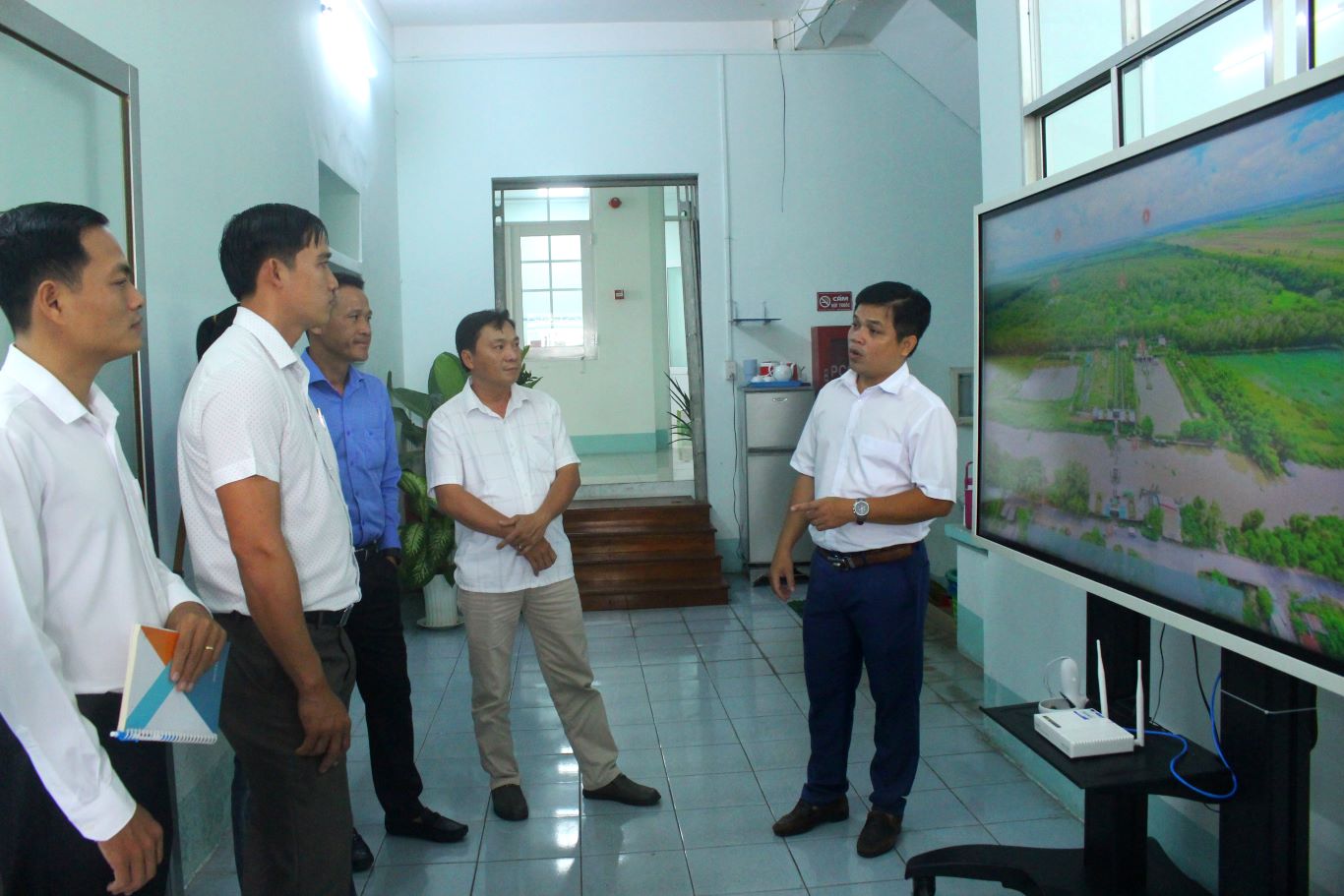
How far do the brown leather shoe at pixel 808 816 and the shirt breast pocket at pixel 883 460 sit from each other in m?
0.96

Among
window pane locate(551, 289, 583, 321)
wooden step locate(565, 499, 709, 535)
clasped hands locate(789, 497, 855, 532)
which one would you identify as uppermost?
window pane locate(551, 289, 583, 321)

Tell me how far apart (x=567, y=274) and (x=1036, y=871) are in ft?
27.8

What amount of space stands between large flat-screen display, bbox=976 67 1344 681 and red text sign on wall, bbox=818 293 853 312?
442 centimetres

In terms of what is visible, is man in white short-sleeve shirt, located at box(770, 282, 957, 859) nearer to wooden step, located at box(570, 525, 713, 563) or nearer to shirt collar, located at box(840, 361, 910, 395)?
shirt collar, located at box(840, 361, 910, 395)

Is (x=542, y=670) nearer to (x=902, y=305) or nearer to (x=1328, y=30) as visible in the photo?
(x=902, y=305)

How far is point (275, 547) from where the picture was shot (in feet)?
5.20

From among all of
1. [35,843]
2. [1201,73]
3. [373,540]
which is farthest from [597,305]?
[35,843]

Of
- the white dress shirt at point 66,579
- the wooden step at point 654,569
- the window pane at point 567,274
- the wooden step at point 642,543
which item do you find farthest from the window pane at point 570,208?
the white dress shirt at point 66,579

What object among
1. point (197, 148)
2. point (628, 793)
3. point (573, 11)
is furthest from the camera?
point (573, 11)

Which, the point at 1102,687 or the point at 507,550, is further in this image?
the point at 507,550

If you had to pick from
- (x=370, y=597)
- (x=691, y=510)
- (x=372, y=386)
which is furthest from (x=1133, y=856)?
(x=691, y=510)

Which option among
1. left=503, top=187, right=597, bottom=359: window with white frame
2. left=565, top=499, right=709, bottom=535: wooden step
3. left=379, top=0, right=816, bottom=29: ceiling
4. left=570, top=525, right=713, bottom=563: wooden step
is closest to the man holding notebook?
left=570, top=525, right=713, bottom=563: wooden step

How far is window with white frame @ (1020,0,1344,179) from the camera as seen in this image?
192 cm

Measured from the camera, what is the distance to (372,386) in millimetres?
2859
